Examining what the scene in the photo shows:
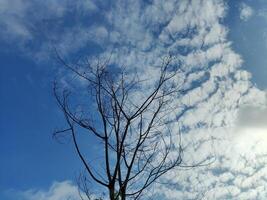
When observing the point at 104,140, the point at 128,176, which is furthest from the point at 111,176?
the point at 104,140

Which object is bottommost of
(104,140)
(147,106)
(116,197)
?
(116,197)

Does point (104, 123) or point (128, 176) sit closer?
point (128, 176)

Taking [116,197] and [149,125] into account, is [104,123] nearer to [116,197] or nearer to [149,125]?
[149,125]

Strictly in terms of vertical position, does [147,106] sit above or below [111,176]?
above

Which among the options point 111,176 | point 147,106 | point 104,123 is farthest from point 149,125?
point 111,176

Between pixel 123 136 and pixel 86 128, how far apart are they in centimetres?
94

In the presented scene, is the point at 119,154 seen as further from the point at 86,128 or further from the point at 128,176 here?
the point at 86,128

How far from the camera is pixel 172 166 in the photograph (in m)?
8.48

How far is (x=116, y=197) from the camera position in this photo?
745cm

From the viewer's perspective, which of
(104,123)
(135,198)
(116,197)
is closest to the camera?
(116,197)

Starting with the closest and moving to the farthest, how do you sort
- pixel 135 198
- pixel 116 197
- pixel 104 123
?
pixel 116 197, pixel 135 198, pixel 104 123

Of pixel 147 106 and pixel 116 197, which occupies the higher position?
pixel 147 106

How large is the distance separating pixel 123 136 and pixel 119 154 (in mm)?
468

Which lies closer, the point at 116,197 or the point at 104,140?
the point at 116,197
